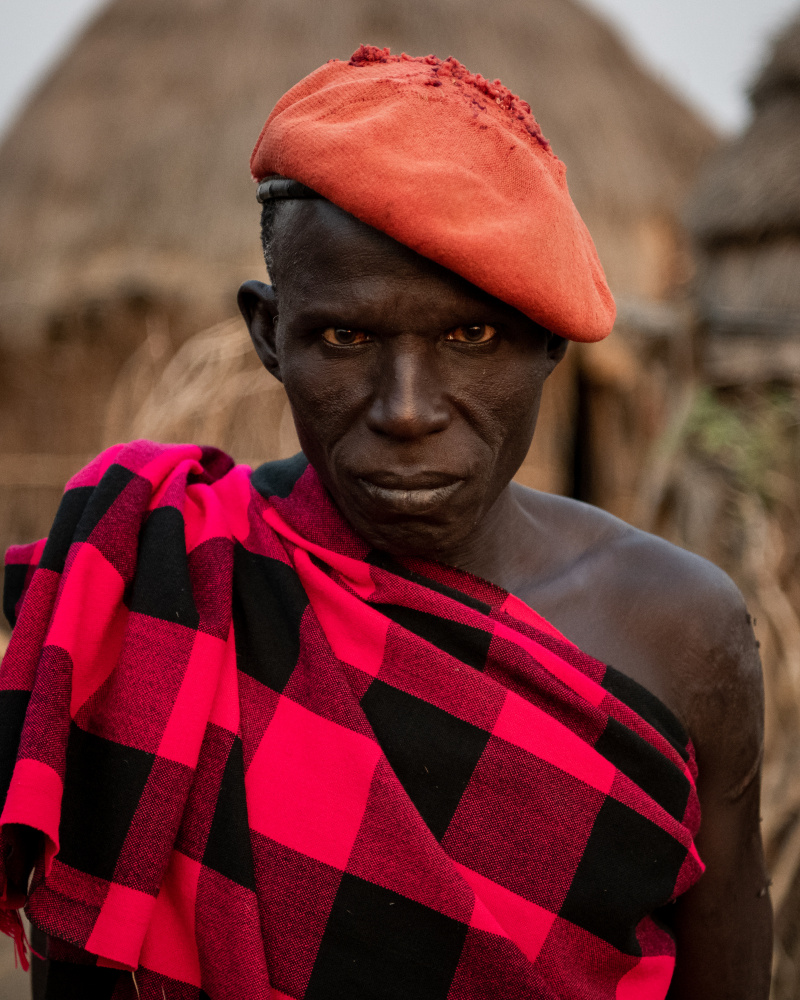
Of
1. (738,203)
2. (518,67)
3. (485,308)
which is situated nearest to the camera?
(485,308)

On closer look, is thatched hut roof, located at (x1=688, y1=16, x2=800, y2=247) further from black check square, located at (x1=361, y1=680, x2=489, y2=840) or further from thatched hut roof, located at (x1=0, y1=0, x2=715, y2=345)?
black check square, located at (x1=361, y1=680, x2=489, y2=840)

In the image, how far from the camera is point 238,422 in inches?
228

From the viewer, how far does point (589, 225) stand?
877cm

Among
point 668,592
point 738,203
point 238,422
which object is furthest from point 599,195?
point 668,592

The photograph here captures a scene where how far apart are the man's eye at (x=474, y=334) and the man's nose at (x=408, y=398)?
2.1 inches

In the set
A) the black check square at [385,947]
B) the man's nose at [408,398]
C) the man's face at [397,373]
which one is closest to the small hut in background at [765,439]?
the black check square at [385,947]

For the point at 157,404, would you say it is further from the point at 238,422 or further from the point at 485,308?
the point at 485,308

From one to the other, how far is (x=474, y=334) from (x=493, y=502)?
0.84 ft

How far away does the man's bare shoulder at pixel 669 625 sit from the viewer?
1.41 meters

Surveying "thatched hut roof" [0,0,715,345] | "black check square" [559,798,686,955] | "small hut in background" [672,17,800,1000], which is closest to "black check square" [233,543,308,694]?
"black check square" [559,798,686,955]

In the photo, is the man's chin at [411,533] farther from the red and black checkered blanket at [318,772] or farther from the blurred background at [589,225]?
the blurred background at [589,225]

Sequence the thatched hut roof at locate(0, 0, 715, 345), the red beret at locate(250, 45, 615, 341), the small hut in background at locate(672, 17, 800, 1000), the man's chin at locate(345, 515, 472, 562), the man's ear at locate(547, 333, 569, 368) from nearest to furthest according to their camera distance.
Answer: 1. the red beret at locate(250, 45, 615, 341)
2. the man's chin at locate(345, 515, 472, 562)
3. the man's ear at locate(547, 333, 569, 368)
4. the small hut in background at locate(672, 17, 800, 1000)
5. the thatched hut roof at locate(0, 0, 715, 345)

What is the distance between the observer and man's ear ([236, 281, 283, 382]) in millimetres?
1360

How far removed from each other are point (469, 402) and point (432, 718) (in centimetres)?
45
